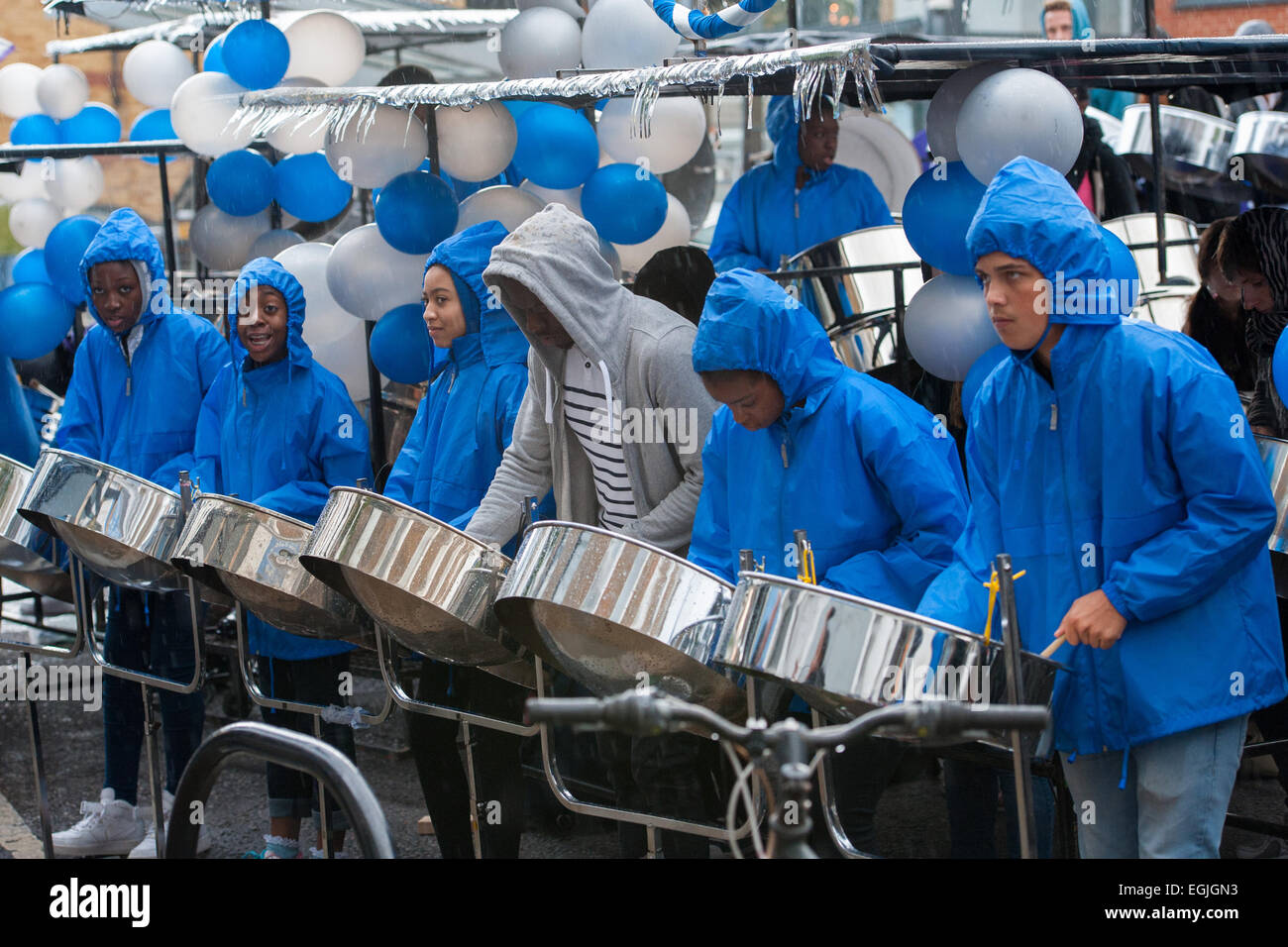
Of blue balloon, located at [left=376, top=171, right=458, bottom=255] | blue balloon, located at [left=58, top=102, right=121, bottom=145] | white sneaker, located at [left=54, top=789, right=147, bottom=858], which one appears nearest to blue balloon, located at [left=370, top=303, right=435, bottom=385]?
blue balloon, located at [left=376, top=171, right=458, bottom=255]

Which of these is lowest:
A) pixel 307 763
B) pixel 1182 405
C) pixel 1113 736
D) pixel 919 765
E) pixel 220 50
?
pixel 919 765

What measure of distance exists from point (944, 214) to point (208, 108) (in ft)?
7.24

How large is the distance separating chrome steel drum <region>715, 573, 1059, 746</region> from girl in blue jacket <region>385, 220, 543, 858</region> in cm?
113

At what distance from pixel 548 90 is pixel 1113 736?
1.80 m

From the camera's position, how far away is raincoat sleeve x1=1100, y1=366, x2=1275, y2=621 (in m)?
1.83

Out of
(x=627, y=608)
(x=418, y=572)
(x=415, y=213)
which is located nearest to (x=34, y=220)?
(x=415, y=213)

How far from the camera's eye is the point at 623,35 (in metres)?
3.74

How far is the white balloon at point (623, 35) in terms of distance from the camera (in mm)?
3738

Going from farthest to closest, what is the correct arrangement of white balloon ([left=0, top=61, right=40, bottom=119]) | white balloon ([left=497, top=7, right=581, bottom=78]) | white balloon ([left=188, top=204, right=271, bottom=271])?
white balloon ([left=0, top=61, right=40, bottom=119]) < white balloon ([left=188, top=204, right=271, bottom=271]) < white balloon ([left=497, top=7, right=581, bottom=78])

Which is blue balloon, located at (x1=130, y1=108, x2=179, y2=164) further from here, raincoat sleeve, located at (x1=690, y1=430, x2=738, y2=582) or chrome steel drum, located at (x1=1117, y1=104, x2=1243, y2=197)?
raincoat sleeve, located at (x1=690, y1=430, x2=738, y2=582)
